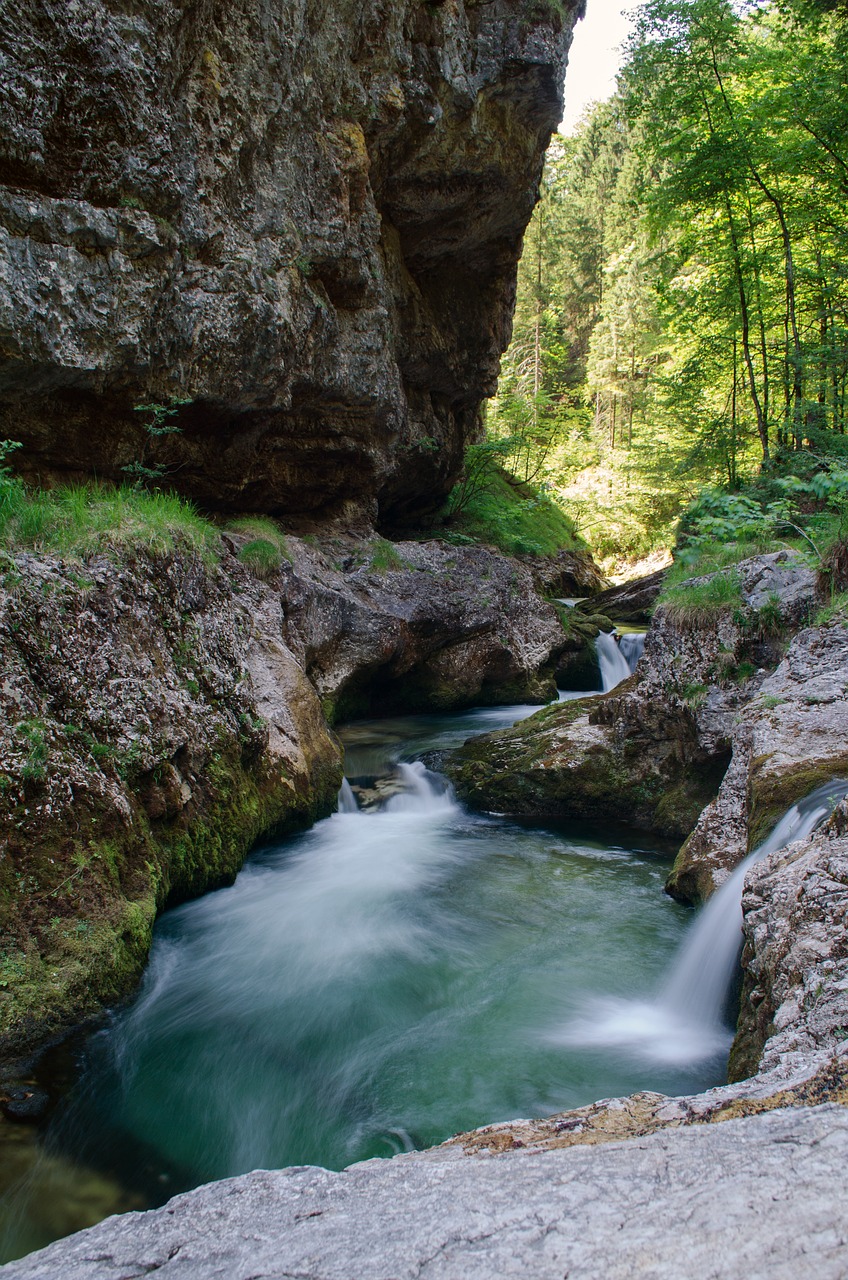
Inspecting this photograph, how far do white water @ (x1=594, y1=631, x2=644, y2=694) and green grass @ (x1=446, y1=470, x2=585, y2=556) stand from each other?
10.4 feet

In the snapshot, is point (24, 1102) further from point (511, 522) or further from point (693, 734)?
point (511, 522)

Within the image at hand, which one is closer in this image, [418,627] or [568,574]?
[418,627]

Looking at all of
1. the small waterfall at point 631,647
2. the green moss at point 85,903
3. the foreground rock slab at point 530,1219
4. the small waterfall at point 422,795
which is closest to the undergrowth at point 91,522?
the green moss at point 85,903

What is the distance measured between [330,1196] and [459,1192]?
14.5 inches

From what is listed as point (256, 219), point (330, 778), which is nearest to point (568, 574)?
point (256, 219)

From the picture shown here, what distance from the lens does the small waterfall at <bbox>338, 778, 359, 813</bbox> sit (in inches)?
316

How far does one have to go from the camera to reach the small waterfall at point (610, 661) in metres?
13.2

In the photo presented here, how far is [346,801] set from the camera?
8141 millimetres

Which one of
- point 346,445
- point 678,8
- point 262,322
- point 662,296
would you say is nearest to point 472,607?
point 346,445

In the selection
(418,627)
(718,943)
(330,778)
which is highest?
(418,627)

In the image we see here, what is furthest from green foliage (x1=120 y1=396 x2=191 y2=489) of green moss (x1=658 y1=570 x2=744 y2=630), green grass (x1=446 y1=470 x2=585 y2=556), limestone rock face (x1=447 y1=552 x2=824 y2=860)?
green grass (x1=446 y1=470 x2=585 y2=556)

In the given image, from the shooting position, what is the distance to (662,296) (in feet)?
44.0

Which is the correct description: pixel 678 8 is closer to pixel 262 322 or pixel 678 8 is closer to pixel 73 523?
pixel 262 322

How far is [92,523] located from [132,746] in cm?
190
